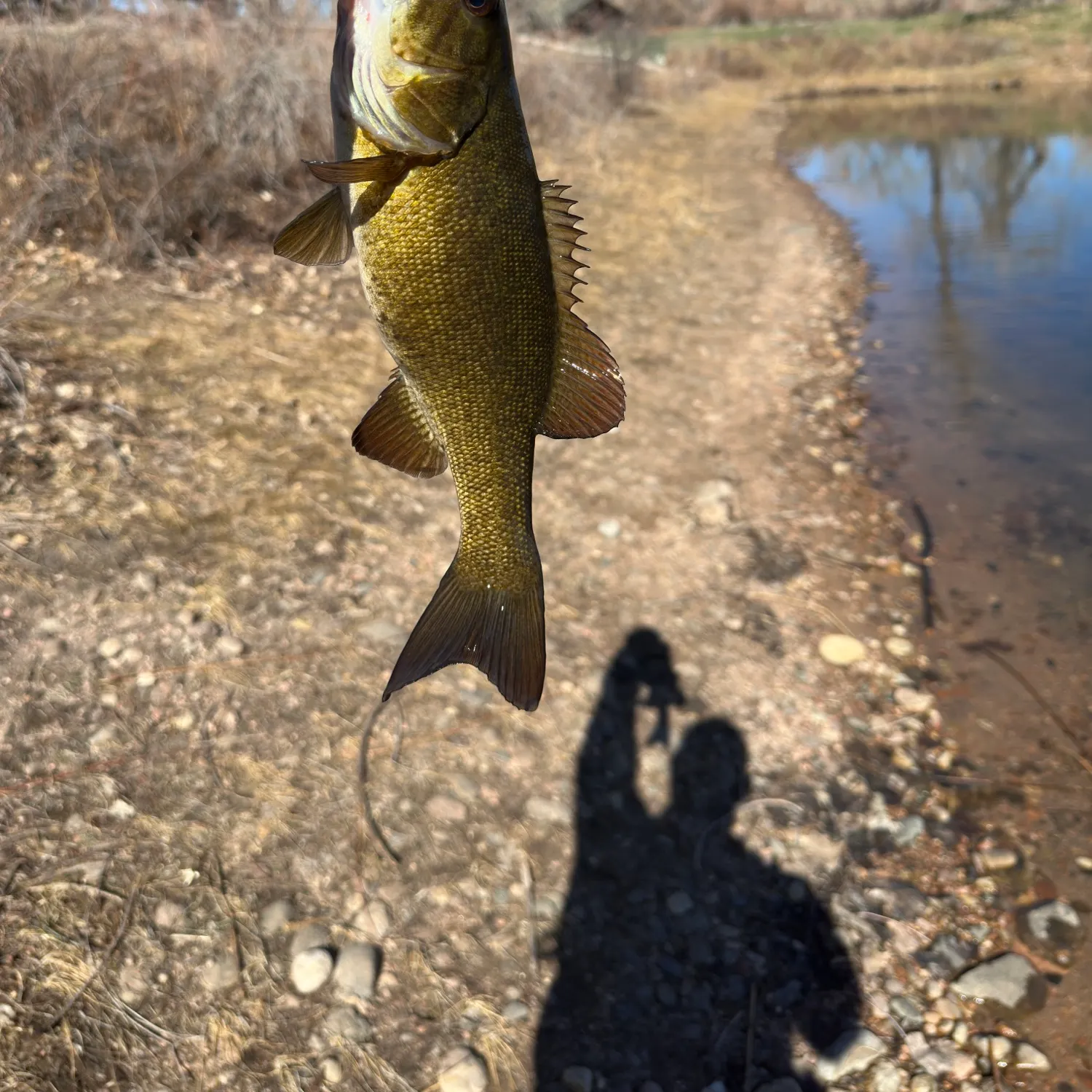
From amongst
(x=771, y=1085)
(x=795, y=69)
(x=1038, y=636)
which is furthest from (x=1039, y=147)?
(x=771, y=1085)

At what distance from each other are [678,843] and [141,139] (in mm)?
6536

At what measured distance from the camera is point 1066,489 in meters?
6.14

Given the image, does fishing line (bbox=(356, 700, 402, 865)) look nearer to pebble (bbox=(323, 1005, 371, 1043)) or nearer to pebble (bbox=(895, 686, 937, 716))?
pebble (bbox=(323, 1005, 371, 1043))

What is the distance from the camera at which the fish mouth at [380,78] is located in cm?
151

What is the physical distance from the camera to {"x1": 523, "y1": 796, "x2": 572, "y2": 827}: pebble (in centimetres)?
361

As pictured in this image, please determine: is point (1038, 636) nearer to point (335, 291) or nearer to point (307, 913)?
point (307, 913)

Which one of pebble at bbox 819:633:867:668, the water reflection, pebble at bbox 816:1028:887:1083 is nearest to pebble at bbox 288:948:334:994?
pebble at bbox 816:1028:887:1083

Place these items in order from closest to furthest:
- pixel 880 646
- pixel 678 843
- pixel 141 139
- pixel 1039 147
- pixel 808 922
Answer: pixel 808 922 < pixel 678 843 < pixel 880 646 < pixel 141 139 < pixel 1039 147

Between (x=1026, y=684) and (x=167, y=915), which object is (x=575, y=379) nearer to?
(x=167, y=915)

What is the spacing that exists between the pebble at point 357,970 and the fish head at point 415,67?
266cm

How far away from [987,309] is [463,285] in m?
9.64

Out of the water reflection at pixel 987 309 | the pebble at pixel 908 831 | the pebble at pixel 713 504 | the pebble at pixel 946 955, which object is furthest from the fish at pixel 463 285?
the water reflection at pixel 987 309

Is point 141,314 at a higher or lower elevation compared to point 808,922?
higher

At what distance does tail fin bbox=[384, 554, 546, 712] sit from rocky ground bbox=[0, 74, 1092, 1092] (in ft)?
5.58
